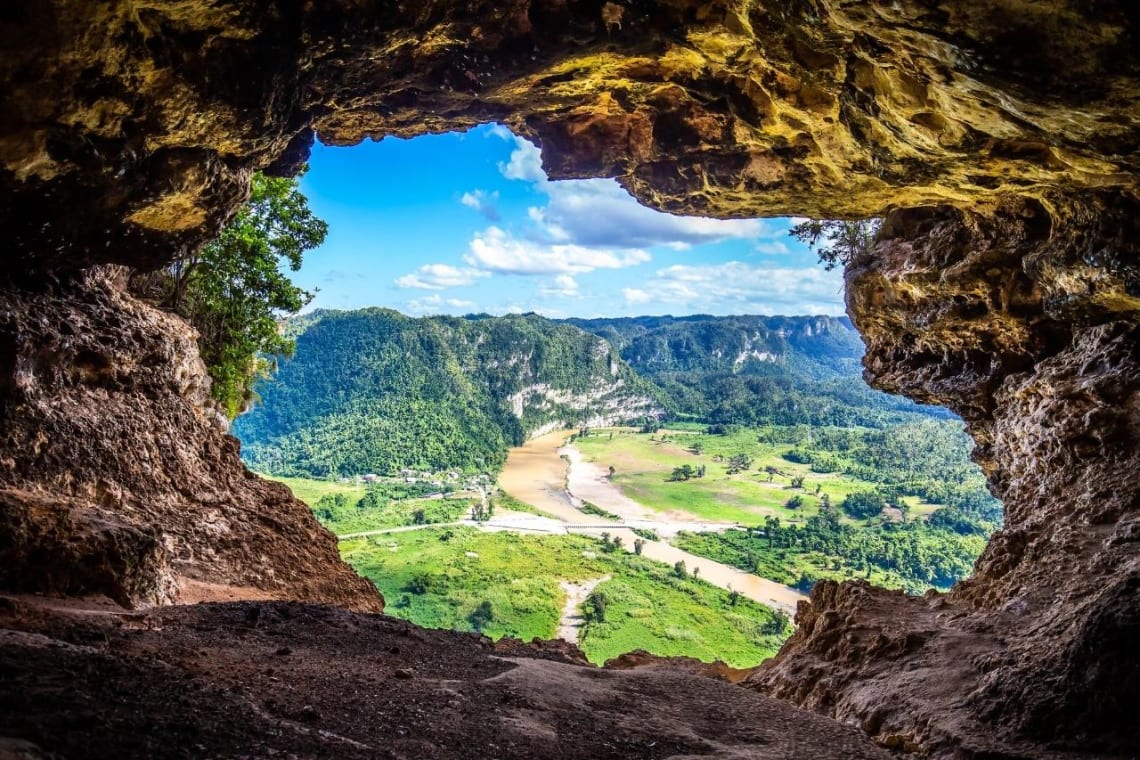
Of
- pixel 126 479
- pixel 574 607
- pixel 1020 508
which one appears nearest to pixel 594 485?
pixel 574 607

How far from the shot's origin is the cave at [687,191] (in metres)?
6.27

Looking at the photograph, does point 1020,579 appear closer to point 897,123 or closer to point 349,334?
point 897,123

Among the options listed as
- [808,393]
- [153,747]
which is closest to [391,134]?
[153,747]

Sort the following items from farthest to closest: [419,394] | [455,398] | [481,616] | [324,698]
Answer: [455,398] < [419,394] < [481,616] < [324,698]

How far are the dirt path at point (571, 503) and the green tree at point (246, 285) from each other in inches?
1925

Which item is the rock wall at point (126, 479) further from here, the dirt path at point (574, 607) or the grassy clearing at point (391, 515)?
the grassy clearing at point (391, 515)

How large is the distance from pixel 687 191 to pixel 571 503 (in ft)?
256

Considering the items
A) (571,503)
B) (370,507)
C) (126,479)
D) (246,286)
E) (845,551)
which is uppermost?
(246,286)

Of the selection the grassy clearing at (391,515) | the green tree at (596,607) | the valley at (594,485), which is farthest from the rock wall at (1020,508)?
the grassy clearing at (391,515)

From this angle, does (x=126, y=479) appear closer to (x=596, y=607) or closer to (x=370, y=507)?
(x=596, y=607)

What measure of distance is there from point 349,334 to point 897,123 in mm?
138360

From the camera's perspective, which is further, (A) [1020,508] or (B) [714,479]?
(B) [714,479]

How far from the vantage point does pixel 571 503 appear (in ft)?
298

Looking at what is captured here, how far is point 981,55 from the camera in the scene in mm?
6262
